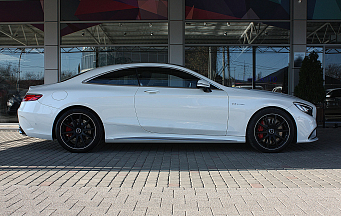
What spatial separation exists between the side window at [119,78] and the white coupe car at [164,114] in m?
0.02

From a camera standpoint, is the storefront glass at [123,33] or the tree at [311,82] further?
the storefront glass at [123,33]

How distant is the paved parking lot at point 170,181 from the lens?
304cm

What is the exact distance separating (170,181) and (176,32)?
6.86m

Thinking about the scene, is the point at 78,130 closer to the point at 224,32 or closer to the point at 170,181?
the point at 170,181

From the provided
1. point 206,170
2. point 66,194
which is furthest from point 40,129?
point 206,170

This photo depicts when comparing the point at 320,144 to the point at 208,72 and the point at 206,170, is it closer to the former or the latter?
the point at 206,170

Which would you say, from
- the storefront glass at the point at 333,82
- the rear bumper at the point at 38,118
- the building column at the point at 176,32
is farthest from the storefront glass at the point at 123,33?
the storefront glass at the point at 333,82

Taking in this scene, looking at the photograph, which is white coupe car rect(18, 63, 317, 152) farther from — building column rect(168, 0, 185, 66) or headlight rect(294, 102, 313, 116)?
building column rect(168, 0, 185, 66)

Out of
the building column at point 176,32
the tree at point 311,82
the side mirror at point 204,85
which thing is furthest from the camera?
the building column at point 176,32

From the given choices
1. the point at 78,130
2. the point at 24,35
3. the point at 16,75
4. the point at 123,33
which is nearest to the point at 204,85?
the point at 78,130

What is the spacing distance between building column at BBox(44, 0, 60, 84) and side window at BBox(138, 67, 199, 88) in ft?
17.0

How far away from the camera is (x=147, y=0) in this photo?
10.0 m

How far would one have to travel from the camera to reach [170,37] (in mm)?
10031

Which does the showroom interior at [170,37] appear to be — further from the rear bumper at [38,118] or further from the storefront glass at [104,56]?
Result: the rear bumper at [38,118]
